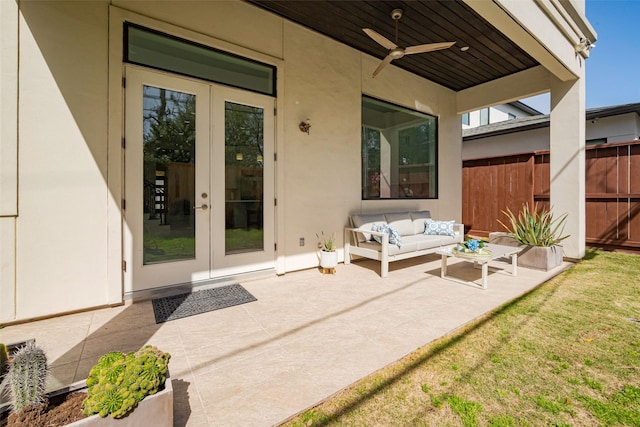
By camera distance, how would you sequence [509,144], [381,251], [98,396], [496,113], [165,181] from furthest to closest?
[496,113] → [509,144] → [381,251] → [165,181] → [98,396]

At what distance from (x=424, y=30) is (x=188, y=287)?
5107mm

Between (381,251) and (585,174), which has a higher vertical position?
(585,174)

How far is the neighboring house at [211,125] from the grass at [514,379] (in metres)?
2.65

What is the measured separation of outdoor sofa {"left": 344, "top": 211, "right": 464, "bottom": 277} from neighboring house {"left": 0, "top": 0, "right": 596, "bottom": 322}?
0.35 meters

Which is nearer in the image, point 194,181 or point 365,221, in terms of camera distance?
point 194,181

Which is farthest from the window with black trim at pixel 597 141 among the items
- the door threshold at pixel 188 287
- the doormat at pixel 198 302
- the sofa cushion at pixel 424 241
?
the doormat at pixel 198 302

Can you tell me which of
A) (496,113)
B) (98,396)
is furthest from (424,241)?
(496,113)

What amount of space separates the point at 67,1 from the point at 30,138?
1.41 m

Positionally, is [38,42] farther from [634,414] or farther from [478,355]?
[634,414]

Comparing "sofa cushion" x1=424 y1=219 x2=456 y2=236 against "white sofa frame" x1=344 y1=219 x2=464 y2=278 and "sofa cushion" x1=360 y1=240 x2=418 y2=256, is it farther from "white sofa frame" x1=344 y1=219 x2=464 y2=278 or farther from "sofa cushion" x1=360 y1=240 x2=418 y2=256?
"sofa cushion" x1=360 y1=240 x2=418 y2=256

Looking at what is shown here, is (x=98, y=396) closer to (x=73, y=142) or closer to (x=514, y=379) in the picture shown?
(x=514, y=379)

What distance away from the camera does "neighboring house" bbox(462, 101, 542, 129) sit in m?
13.1

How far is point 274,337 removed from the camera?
2518 millimetres

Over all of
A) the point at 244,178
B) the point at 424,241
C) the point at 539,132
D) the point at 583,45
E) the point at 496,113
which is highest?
the point at 496,113
